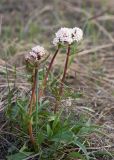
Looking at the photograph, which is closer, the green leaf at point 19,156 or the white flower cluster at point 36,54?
the white flower cluster at point 36,54

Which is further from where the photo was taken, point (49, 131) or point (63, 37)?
point (49, 131)

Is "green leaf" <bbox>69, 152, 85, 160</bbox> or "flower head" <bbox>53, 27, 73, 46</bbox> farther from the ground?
"flower head" <bbox>53, 27, 73, 46</bbox>

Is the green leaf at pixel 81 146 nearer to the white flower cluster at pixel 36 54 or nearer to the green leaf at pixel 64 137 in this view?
the green leaf at pixel 64 137

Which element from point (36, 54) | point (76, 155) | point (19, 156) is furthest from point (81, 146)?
point (36, 54)

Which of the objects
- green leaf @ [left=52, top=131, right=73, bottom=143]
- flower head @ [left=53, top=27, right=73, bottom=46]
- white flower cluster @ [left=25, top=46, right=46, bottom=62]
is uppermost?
flower head @ [left=53, top=27, right=73, bottom=46]

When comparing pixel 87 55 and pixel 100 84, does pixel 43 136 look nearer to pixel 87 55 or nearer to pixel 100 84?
pixel 100 84

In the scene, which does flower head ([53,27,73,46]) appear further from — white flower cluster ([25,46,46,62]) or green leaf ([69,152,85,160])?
green leaf ([69,152,85,160])

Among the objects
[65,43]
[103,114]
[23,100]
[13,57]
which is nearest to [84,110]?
[103,114]

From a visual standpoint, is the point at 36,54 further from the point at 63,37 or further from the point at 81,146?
the point at 81,146

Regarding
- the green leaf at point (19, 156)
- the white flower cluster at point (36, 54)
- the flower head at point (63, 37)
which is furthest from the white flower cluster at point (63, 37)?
the green leaf at point (19, 156)

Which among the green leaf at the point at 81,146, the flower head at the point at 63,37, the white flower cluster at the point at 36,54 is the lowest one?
the green leaf at the point at 81,146

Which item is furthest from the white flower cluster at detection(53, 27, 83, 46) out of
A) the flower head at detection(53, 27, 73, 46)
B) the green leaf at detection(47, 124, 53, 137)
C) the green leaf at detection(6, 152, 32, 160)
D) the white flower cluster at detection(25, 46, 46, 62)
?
the green leaf at detection(6, 152, 32, 160)

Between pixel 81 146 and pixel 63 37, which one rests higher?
pixel 63 37
